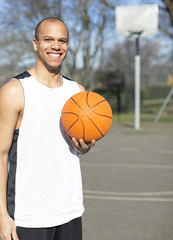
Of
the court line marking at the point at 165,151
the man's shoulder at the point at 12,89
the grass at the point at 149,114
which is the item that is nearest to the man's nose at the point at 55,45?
the man's shoulder at the point at 12,89

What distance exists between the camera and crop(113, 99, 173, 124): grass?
753 inches

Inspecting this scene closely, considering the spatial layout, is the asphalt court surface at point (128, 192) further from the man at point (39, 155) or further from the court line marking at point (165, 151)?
the man at point (39, 155)

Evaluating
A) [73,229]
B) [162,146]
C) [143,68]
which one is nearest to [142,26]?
[162,146]

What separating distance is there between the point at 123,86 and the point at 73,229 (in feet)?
76.0

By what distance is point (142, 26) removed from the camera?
14.6 meters

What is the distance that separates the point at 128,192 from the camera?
19.4 feet

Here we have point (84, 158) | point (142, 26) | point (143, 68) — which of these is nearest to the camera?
point (84, 158)

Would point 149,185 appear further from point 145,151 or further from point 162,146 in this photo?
point 162,146

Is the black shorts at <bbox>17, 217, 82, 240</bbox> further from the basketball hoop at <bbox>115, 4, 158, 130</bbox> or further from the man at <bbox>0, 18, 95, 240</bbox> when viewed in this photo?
the basketball hoop at <bbox>115, 4, 158, 130</bbox>

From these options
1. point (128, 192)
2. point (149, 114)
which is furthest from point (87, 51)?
point (128, 192)

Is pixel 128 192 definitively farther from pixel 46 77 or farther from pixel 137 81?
pixel 137 81

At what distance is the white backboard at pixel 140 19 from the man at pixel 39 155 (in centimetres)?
1309

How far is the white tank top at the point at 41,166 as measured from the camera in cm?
211

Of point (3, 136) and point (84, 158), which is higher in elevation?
point (3, 136)
